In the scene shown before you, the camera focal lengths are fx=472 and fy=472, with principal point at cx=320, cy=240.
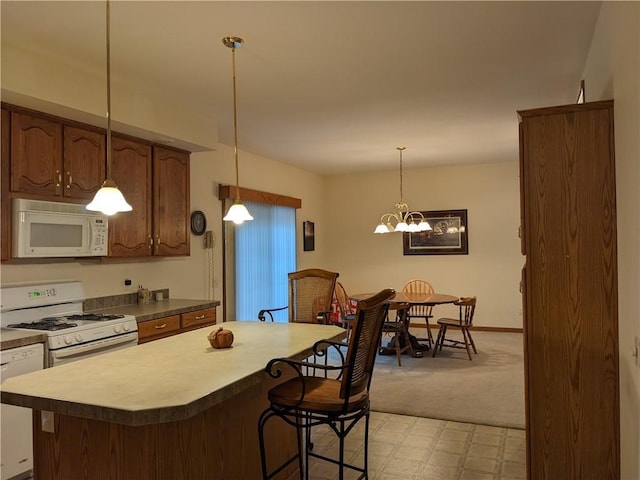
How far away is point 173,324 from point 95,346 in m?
0.82

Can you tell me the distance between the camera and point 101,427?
1743mm

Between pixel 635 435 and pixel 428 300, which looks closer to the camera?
pixel 635 435

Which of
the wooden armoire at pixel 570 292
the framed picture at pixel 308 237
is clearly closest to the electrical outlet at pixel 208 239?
the framed picture at pixel 308 237

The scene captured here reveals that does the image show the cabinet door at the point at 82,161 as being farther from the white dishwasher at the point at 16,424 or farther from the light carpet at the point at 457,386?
the light carpet at the point at 457,386

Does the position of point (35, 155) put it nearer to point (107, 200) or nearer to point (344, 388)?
point (107, 200)

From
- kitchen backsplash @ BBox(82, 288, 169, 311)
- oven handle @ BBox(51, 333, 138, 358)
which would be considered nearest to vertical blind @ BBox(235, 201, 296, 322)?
kitchen backsplash @ BBox(82, 288, 169, 311)

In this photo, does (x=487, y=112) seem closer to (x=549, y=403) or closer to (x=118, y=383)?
(x=549, y=403)

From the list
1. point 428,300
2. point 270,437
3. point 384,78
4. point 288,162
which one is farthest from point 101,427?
point 288,162

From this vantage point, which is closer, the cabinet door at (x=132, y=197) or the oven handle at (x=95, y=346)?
the oven handle at (x=95, y=346)

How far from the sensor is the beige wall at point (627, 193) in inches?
67.7

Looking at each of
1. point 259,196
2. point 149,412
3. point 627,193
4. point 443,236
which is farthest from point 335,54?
point 443,236

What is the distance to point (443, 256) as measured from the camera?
739 centimetres

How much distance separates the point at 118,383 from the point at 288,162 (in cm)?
523

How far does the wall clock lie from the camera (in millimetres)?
4914
